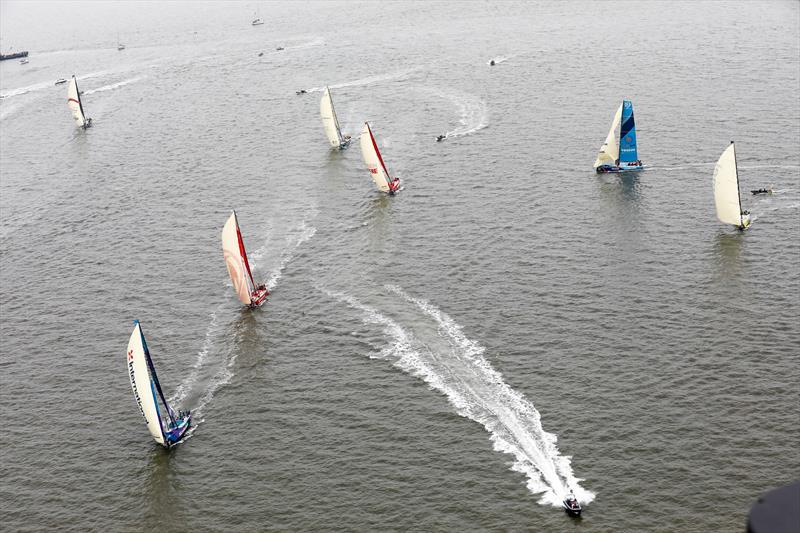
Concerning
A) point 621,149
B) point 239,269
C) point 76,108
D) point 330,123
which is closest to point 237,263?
point 239,269

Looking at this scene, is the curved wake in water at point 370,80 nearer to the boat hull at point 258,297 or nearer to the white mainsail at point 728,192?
the white mainsail at point 728,192

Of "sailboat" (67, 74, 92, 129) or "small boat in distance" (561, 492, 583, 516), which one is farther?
"sailboat" (67, 74, 92, 129)

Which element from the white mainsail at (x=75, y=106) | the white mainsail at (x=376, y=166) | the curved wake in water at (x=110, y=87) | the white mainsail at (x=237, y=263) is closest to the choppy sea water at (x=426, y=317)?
the white mainsail at (x=237, y=263)

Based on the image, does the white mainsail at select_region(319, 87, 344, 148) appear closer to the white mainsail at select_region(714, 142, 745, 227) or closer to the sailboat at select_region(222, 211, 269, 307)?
the sailboat at select_region(222, 211, 269, 307)

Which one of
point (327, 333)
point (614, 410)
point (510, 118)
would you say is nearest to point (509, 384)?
point (614, 410)

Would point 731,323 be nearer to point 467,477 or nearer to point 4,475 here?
point 467,477

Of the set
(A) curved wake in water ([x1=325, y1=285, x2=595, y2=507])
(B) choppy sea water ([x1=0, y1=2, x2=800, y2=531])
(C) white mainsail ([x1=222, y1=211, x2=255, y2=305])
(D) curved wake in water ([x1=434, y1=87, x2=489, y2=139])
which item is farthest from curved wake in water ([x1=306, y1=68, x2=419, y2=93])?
(A) curved wake in water ([x1=325, y1=285, x2=595, y2=507])
